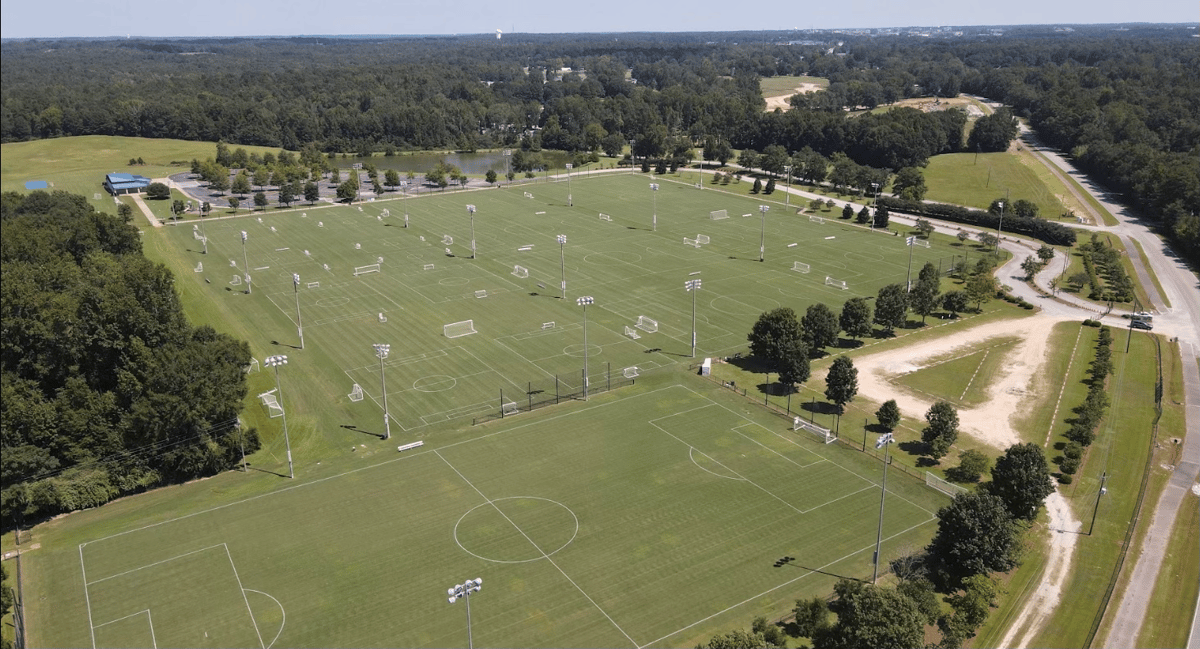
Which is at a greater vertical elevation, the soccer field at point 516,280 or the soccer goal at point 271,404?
the soccer goal at point 271,404

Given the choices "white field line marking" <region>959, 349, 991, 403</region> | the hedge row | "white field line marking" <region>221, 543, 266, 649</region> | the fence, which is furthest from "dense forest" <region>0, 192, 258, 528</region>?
the hedge row

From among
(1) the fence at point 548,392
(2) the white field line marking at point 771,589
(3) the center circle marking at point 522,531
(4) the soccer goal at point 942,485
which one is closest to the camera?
(2) the white field line marking at point 771,589

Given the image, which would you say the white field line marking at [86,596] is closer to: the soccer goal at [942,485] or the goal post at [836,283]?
the soccer goal at [942,485]

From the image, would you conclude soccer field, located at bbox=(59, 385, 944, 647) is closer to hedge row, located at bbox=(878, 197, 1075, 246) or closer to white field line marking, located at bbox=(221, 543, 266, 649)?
white field line marking, located at bbox=(221, 543, 266, 649)

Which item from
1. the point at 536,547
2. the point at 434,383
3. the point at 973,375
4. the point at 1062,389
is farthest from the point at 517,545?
the point at 1062,389

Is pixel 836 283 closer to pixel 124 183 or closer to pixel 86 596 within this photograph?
pixel 86 596

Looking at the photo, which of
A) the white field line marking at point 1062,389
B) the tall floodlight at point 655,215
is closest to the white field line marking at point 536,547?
the white field line marking at point 1062,389
